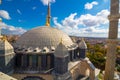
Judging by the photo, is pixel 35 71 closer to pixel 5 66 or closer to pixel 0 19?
pixel 5 66

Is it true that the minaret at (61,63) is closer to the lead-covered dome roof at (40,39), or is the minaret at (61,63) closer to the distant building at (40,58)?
the distant building at (40,58)

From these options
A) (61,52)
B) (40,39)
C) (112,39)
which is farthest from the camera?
(40,39)

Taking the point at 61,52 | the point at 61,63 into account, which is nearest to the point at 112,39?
the point at 61,52

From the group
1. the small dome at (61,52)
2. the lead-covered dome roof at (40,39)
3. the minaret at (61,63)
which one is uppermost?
the lead-covered dome roof at (40,39)

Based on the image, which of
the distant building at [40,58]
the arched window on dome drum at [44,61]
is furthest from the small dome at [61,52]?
the arched window on dome drum at [44,61]

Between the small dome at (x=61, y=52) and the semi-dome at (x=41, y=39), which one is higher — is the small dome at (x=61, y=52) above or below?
below

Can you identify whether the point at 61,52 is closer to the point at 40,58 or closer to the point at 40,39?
the point at 40,58

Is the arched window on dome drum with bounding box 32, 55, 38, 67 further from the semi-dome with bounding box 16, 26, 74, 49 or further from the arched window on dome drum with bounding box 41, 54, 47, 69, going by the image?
the semi-dome with bounding box 16, 26, 74, 49

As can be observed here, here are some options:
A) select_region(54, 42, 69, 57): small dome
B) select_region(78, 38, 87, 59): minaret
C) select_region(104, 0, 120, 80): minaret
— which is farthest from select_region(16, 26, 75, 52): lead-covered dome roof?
select_region(104, 0, 120, 80): minaret

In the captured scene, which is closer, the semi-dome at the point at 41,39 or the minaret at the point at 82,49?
the semi-dome at the point at 41,39
